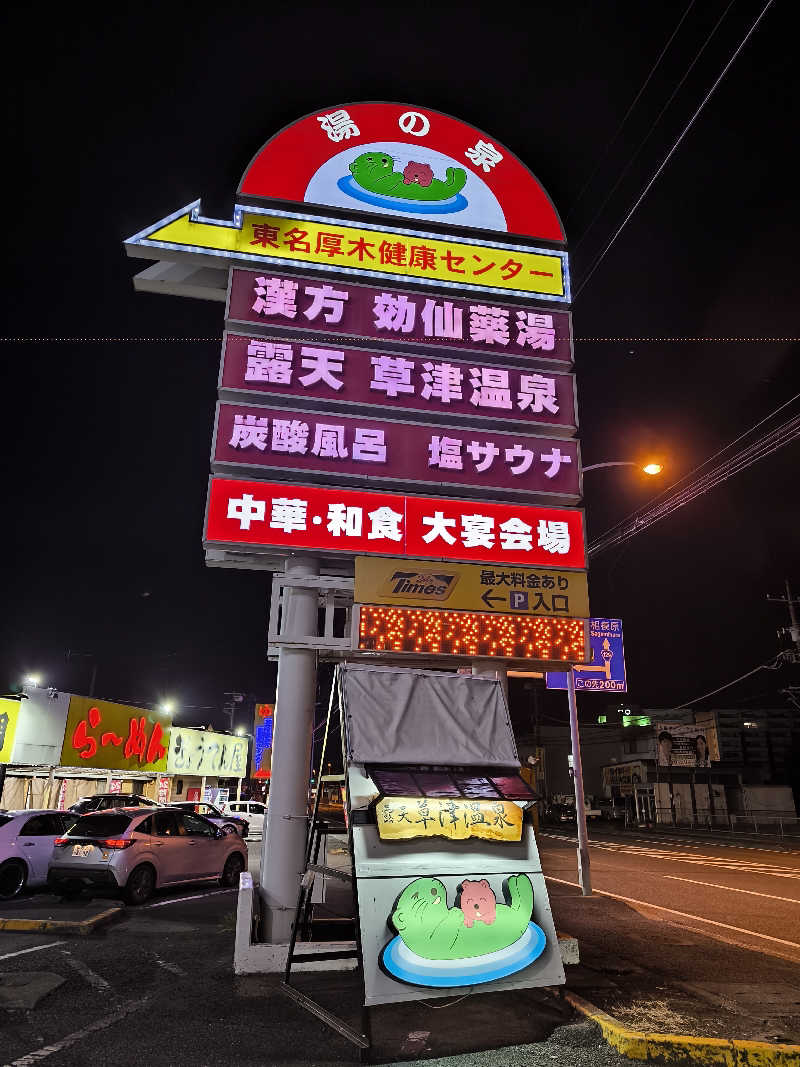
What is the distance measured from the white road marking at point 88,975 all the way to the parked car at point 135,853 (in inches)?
163

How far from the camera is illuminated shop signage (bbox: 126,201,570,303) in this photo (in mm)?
10680

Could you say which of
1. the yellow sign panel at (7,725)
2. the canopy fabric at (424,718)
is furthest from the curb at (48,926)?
the yellow sign panel at (7,725)

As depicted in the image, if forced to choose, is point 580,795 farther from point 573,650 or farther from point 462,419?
point 462,419

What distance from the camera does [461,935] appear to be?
5.18 meters

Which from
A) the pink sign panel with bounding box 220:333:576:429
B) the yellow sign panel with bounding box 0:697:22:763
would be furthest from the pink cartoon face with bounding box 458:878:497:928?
the yellow sign panel with bounding box 0:697:22:763

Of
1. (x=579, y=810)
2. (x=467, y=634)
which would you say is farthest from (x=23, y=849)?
(x=579, y=810)

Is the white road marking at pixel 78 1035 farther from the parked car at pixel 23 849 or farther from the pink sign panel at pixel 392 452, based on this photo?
the parked car at pixel 23 849

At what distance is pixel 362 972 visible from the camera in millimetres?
4891

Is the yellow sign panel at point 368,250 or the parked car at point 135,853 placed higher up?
the yellow sign panel at point 368,250

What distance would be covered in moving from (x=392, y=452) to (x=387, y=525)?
1203 mm

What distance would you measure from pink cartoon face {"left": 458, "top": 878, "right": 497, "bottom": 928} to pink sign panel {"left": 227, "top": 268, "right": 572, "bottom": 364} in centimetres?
777

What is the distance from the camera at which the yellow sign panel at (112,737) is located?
22.9 metres

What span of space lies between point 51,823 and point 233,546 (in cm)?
921

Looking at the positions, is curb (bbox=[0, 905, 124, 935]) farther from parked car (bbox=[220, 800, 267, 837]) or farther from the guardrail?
the guardrail
